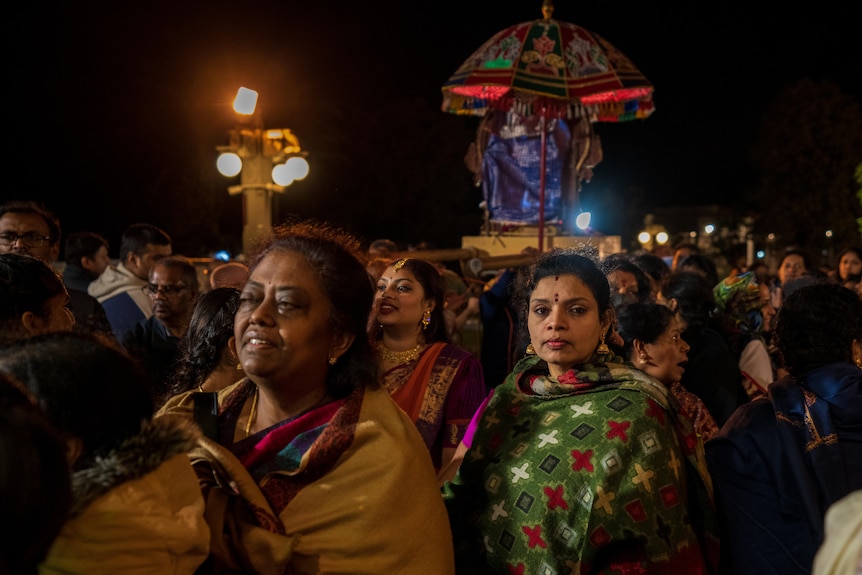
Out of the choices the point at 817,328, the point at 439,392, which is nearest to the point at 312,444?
the point at 439,392

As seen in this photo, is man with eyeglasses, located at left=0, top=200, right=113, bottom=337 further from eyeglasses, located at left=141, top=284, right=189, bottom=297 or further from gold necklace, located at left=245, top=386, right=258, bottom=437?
gold necklace, located at left=245, top=386, right=258, bottom=437

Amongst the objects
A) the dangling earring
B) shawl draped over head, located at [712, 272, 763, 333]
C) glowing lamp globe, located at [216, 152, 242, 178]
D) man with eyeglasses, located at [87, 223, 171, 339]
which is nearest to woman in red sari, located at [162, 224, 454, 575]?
the dangling earring

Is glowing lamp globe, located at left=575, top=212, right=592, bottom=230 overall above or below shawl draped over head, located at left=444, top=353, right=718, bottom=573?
above

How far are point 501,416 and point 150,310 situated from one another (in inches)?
148

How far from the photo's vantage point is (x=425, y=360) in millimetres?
4109

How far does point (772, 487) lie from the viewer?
279 centimetres

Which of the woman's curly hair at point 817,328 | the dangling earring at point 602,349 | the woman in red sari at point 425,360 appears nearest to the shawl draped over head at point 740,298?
the woman in red sari at point 425,360

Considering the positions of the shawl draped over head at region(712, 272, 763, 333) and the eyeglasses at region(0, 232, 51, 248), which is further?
the shawl draped over head at region(712, 272, 763, 333)

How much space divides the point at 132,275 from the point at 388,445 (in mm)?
4544

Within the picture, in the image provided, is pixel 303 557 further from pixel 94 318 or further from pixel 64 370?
pixel 94 318

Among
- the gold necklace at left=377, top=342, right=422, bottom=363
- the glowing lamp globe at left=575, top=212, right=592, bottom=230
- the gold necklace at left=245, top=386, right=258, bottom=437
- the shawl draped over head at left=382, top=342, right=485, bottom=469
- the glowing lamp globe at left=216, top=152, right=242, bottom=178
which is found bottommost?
the shawl draped over head at left=382, top=342, right=485, bottom=469

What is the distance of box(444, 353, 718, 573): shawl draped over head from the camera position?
2492 millimetres

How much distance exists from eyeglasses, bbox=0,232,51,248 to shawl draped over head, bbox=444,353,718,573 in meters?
2.97

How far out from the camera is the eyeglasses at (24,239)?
4.56 metres
